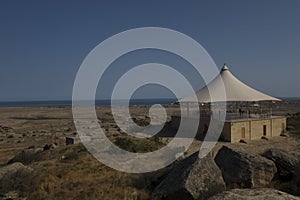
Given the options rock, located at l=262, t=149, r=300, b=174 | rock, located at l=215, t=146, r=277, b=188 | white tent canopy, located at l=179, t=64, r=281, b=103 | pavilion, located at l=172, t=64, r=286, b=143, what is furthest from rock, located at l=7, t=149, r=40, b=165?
rock, located at l=262, t=149, r=300, b=174

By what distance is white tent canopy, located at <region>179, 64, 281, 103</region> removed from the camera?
62.4 ft

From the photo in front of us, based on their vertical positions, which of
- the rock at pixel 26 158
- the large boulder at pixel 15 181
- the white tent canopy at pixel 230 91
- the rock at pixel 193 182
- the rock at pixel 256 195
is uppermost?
the white tent canopy at pixel 230 91

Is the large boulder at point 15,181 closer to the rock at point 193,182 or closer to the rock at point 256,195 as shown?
the rock at point 193,182

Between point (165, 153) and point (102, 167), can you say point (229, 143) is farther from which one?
point (102, 167)

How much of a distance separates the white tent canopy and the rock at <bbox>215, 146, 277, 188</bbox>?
36.1 ft

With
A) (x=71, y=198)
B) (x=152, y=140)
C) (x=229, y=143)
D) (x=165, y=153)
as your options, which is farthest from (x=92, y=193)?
(x=229, y=143)

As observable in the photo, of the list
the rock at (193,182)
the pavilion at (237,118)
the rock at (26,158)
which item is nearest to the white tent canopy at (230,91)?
the pavilion at (237,118)

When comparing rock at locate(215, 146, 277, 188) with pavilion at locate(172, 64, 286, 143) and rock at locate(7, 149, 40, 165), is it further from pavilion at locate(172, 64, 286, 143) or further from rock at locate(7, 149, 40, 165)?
rock at locate(7, 149, 40, 165)

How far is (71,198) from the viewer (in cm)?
688

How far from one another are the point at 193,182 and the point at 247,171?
185 cm

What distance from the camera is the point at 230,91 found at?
19.6 m

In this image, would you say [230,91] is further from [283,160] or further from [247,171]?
[247,171]

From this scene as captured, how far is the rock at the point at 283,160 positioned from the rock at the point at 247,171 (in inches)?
17.7

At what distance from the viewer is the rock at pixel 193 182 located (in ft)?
20.0
